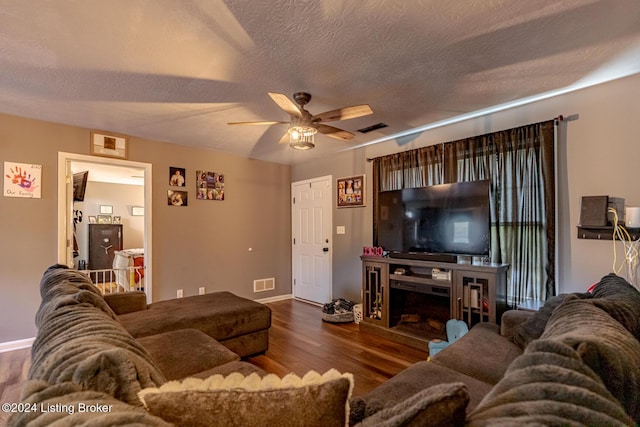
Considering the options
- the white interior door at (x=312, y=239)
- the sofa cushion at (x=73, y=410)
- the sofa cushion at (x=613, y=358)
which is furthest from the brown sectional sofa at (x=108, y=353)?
the white interior door at (x=312, y=239)

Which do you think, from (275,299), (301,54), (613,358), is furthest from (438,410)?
(275,299)

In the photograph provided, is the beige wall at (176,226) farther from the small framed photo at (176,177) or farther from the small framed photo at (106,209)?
the small framed photo at (106,209)

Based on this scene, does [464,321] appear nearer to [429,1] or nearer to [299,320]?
[299,320]

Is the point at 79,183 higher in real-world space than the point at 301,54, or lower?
lower

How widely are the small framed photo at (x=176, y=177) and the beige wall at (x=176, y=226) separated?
84 millimetres

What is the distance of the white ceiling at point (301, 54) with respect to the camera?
5.34 ft

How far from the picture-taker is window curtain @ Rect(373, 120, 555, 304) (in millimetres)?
2645

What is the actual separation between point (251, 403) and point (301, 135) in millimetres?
2085

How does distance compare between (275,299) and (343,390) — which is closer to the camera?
(343,390)

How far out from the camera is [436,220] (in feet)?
10.3

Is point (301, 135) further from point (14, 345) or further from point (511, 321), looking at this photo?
point (14, 345)

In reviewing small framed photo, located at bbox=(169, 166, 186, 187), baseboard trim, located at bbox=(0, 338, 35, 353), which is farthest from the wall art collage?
baseboard trim, located at bbox=(0, 338, 35, 353)

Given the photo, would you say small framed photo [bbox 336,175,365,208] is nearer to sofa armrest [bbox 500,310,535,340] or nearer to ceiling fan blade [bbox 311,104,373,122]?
ceiling fan blade [bbox 311,104,373,122]

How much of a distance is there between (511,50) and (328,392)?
243 centimetres
